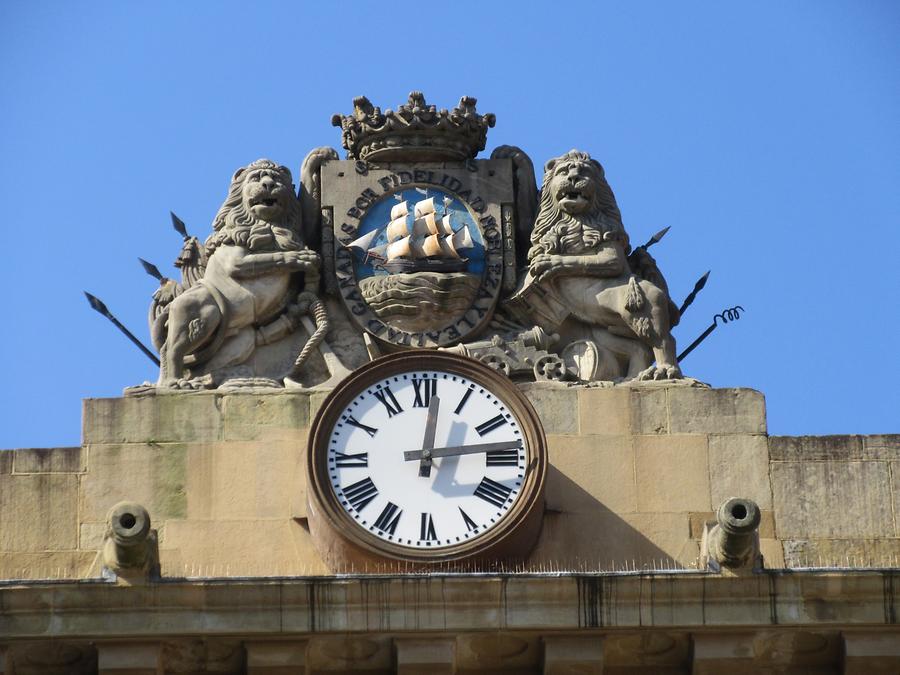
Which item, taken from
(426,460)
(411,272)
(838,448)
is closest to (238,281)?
(411,272)

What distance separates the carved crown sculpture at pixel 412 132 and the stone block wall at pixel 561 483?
2.58 metres

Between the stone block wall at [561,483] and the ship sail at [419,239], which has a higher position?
the ship sail at [419,239]

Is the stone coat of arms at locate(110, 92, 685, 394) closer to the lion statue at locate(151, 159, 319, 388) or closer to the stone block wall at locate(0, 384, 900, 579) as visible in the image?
the lion statue at locate(151, 159, 319, 388)

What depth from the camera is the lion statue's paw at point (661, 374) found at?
28.5m

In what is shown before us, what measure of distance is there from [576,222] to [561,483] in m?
2.60

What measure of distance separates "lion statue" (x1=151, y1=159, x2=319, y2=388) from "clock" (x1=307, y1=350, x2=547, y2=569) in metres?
1.62

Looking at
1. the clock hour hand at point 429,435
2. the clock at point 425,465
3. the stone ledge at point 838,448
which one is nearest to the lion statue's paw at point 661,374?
the stone ledge at point 838,448

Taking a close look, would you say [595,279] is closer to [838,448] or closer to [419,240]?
[419,240]

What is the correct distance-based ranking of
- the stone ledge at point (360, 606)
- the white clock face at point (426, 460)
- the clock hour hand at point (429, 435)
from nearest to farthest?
the stone ledge at point (360, 606), the white clock face at point (426, 460), the clock hour hand at point (429, 435)

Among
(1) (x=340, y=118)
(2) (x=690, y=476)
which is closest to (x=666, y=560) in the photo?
(2) (x=690, y=476)

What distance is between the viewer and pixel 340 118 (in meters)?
29.9

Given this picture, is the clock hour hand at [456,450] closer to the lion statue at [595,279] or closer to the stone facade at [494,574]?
the stone facade at [494,574]

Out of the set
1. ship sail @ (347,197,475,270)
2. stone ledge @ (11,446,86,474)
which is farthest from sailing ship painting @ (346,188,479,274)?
stone ledge @ (11,446,86,474)

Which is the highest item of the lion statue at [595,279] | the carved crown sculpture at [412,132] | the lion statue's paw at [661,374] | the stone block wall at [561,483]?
the carved crown sculpture at [412,132]
